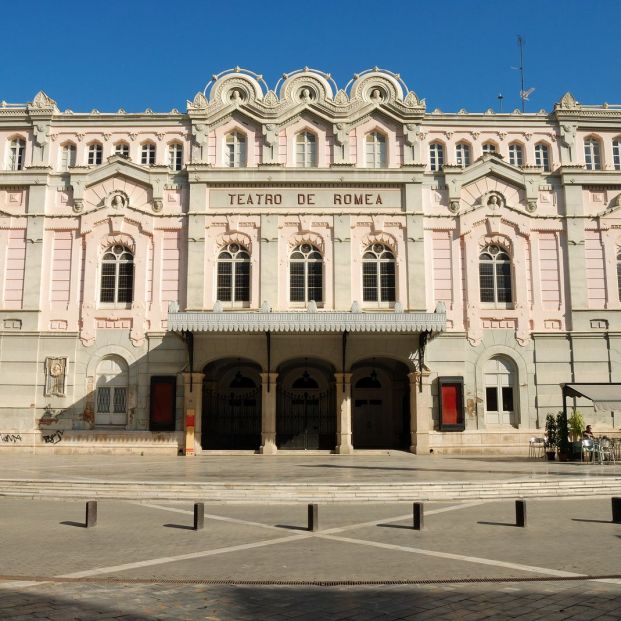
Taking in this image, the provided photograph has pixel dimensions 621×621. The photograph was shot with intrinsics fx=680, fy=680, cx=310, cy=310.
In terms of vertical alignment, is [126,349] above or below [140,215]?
below

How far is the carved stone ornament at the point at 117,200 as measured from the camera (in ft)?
106

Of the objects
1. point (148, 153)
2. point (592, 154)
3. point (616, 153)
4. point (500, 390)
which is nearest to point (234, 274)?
point (148, 153)

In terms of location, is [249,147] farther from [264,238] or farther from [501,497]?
[501,497]

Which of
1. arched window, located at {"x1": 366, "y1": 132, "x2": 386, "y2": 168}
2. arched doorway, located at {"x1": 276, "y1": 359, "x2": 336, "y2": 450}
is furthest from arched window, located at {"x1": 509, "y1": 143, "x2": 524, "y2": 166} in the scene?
arched doorway, located at {"x1": 276, "y1": 359, "x2": 336, "y2": 450}

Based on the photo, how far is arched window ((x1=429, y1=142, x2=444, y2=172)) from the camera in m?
33.1

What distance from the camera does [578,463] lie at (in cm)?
2498

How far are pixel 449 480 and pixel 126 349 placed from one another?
58.1 ft

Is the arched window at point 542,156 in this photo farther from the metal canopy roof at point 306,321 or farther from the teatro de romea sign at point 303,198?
the metal canopy roof at point 306,321

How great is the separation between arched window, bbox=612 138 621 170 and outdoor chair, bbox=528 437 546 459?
46.6 ft

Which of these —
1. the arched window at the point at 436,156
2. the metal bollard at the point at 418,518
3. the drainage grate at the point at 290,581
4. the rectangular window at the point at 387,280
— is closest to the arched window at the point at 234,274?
the rectangular window at the point at 387,280

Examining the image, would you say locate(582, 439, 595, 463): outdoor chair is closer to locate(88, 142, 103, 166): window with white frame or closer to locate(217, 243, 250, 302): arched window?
locate(217, 243, 250, 302): arched window

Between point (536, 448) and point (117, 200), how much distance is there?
22315 millimetres

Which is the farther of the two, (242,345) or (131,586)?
(242,345)

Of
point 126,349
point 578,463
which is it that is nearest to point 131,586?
point 578,463
